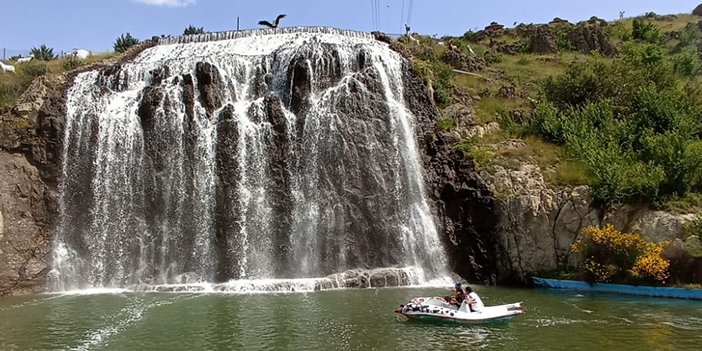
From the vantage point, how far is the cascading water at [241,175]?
2856cm

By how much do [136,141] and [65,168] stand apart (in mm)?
3707

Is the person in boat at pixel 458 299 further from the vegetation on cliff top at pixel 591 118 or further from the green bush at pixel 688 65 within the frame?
the green bush at pixel 688 65

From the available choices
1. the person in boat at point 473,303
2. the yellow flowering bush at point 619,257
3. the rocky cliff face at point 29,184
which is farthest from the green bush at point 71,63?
the yellow flowering bush at point 619,257

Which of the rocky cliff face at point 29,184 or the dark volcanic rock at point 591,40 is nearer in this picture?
the rocky cliff face at point 29,184

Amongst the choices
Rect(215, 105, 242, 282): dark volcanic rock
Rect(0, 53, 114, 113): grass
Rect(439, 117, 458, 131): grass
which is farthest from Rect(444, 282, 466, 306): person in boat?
Rect(0, 53, 114, 113): grass

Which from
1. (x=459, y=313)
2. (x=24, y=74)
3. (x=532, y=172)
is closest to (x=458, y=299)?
(x=459, y=313)

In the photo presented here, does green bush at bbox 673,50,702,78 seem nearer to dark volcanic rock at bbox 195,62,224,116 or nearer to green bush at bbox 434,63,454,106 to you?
green bush at bbox 434,63,454,106

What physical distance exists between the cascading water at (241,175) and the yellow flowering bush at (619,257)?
21.5ft

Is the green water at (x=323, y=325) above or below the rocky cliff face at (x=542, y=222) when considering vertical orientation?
below

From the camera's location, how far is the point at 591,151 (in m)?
29.2

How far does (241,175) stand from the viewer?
30.5 meters

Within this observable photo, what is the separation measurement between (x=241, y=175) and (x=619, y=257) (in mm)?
18145

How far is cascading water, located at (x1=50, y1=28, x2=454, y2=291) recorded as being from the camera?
28.6m

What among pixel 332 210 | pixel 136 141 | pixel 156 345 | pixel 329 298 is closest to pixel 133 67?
pixel 136 141
